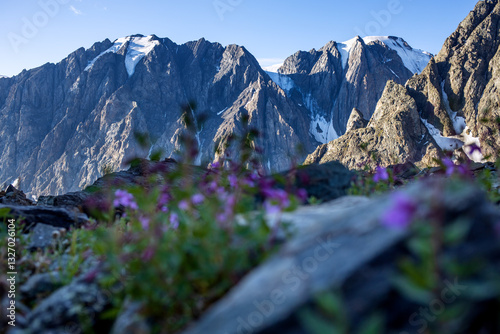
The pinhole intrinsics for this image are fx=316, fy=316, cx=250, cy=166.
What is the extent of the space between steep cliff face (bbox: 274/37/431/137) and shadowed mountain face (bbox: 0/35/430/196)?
554mm

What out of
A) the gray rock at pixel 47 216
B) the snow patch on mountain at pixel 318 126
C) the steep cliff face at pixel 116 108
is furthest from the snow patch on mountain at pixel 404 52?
the gray rock at pixel 47 216

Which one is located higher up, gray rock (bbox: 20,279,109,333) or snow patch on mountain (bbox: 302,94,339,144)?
snow patch on mountain (bbox: 302,94,339,144)

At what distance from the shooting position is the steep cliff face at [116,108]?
5910 inches

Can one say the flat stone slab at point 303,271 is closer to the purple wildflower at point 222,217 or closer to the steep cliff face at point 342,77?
the purple wildflower at point 222,217

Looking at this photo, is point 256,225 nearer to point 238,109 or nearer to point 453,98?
point 453,98

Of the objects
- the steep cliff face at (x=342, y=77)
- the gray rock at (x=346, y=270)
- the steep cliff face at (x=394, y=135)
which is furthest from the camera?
the steep cliff face at (x=342, y=77)

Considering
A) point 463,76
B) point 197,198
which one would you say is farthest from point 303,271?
point 463,76

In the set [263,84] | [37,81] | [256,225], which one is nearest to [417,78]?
[263,84]

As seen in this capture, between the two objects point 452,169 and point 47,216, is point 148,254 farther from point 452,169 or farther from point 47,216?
point 47,216

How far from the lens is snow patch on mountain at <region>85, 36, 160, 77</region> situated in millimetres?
169087

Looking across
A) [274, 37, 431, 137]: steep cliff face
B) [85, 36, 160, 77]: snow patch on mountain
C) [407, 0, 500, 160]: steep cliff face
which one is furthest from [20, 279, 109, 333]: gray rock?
[85, 36, 160, 77]: snow patch on mountain

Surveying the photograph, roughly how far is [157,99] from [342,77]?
101 m

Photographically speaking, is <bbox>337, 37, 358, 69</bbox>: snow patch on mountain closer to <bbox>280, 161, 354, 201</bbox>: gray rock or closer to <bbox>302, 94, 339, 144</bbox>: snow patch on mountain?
<bbox>302, 94, 339, 144</bbox>: snow patch on mountain

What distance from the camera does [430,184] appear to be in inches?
68.9
